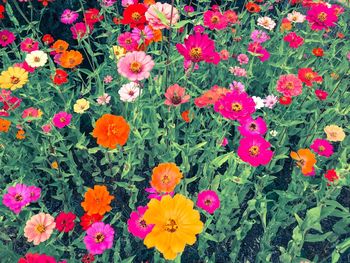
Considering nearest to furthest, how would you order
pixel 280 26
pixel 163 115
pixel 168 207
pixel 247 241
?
1. pixel 168 207
2. pixel 247 241
3. pixel 163 115
4. pixel 280 26

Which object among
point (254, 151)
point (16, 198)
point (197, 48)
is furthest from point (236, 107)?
point (16, 198)

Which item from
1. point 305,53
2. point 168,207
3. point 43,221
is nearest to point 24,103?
point 43,221

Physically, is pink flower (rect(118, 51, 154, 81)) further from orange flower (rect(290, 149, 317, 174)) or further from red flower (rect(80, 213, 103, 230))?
orange flower (rect(290, 149, 317, 174))

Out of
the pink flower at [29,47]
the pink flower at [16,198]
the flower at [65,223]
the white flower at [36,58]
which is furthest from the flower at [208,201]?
the pink flower at [29,47]

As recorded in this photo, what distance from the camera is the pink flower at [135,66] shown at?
1.65 m

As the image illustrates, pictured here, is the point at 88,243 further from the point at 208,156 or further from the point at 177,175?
the point at 208,156

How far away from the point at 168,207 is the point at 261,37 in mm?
1854

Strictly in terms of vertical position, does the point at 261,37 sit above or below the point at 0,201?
above

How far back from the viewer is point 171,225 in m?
1.14

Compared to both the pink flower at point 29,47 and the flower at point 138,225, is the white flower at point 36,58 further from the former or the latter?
the flower at point 138,225

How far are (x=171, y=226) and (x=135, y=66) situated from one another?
0.87 metres

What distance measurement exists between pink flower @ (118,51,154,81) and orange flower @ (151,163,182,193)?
18.3 inches

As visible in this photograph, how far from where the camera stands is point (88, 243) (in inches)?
60.5

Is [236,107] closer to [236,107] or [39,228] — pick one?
[236,107]
